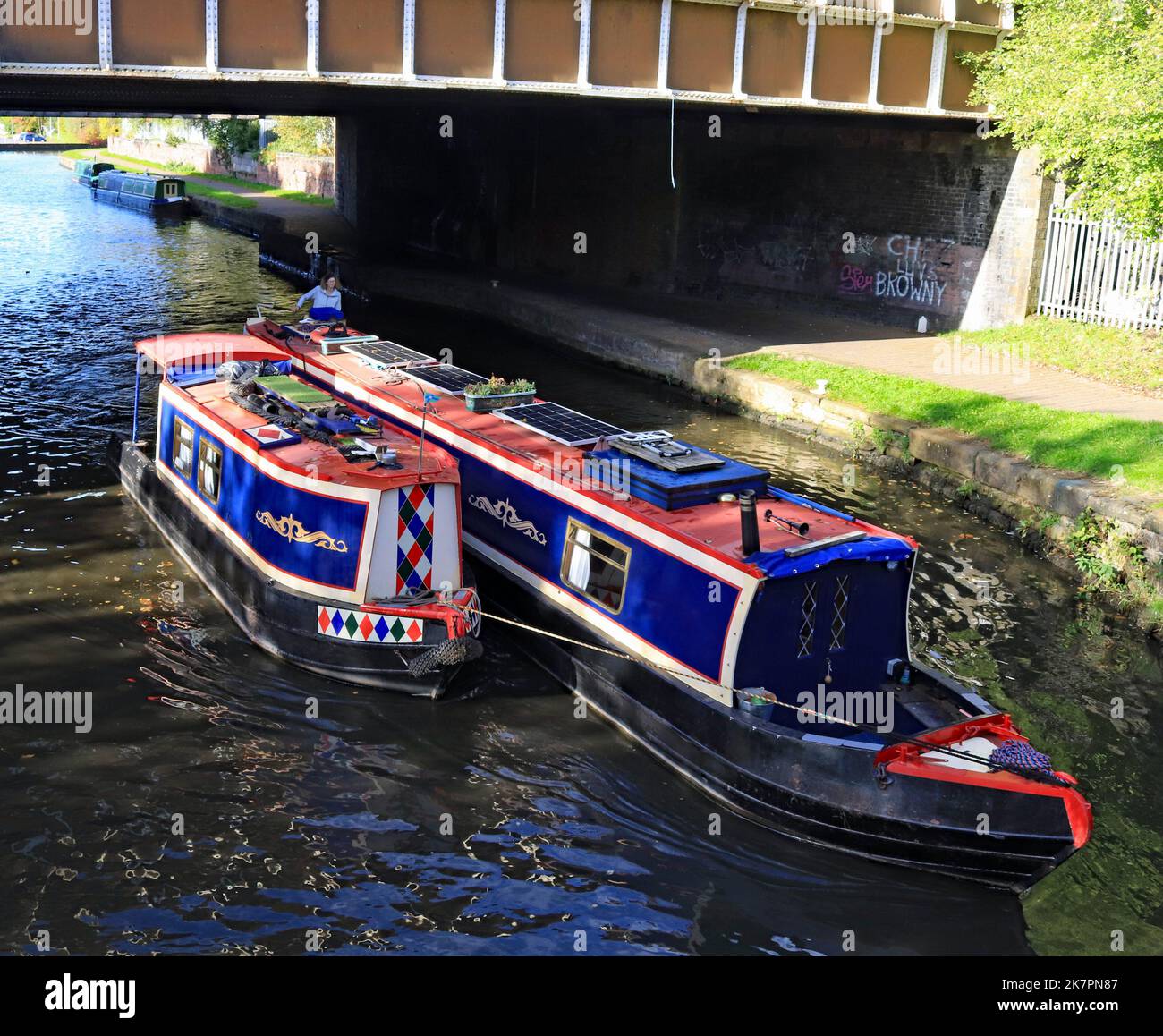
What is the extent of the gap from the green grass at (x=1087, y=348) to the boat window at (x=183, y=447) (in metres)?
13.4

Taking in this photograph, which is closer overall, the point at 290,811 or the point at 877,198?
the point at 290,811

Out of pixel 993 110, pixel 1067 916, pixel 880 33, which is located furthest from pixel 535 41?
pixel 1067 916

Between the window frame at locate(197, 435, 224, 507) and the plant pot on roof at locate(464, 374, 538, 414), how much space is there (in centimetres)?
270

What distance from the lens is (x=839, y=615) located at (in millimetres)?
9570

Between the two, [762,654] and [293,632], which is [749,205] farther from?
[762,654]

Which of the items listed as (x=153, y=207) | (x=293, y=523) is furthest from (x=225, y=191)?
(x=293, y=523)

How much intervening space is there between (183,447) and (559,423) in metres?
4.35

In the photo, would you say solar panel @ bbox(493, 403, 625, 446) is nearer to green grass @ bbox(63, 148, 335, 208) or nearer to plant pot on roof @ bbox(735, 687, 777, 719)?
plant pot on roof @ bbox(735, 687, 777, 719)

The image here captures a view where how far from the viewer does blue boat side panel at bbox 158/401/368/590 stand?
428 inches

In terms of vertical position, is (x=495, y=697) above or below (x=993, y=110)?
below

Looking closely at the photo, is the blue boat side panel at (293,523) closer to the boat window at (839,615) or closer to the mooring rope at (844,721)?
the mooring rope at (844,721)

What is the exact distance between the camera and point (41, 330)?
25062 millimetres

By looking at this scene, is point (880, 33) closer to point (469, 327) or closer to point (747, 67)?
point (747, 67)

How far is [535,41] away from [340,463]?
9702mm
